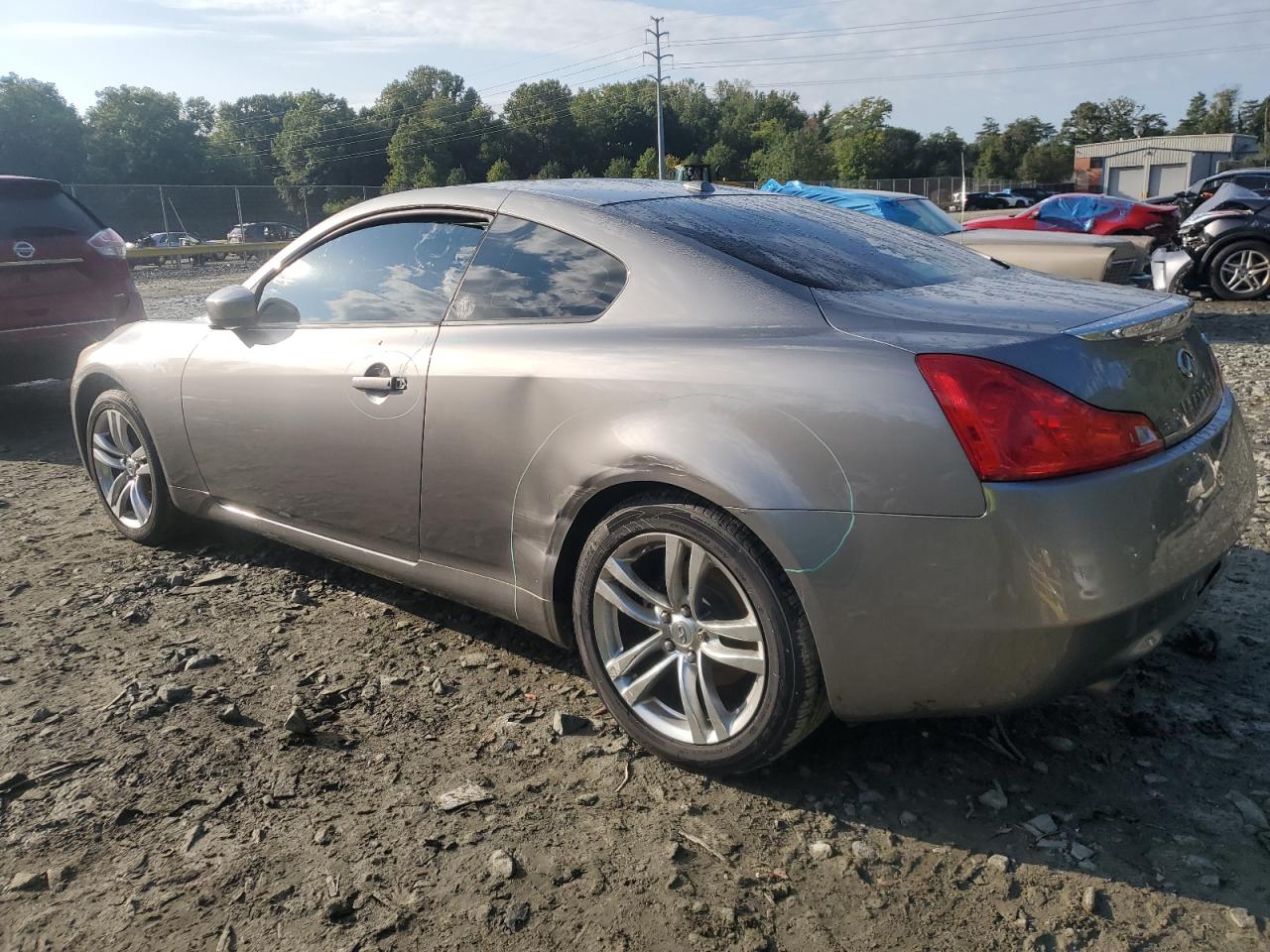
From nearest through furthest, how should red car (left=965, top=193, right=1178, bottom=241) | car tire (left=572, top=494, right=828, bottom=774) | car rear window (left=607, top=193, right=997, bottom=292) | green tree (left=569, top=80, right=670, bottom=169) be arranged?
car tire (left=572, top=494, right=828, bottom=774) → car rear window (left=607, top=193, right=997, bottom=292) → red car (left=965, top=193, right=1178, bottom=241) → green tree (left=569, top=80, right=670, bottom=169)

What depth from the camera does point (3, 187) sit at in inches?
271

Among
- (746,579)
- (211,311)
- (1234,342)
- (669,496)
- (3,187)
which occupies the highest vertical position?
(3,187)

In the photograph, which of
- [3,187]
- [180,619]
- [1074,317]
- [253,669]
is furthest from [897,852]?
[3,187]

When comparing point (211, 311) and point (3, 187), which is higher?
point (3, 187)

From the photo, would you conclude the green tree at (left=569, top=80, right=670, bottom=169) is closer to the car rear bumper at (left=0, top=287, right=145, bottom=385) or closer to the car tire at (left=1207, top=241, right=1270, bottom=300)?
the car tire at (left=1207, top=241, right=1270, bottom=300)

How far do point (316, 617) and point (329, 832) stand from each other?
1.41m

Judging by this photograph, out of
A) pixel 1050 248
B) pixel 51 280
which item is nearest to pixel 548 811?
pixel 51 280

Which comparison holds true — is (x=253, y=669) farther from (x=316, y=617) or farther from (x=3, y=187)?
(x=3, y=187)

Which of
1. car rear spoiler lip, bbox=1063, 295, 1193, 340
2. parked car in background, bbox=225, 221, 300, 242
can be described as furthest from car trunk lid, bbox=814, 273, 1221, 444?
parked car in background, bbox=225, 221, 300, 242

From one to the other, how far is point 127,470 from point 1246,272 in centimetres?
1275

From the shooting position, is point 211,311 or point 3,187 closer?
point 211,311

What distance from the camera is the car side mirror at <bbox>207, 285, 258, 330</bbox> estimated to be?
11.7 ft

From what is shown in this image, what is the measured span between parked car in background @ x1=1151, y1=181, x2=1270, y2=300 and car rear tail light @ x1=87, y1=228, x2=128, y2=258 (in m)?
11.4

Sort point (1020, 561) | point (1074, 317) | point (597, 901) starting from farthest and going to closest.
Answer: point (1074, 317), point (597, 901), point (1020, 561)
